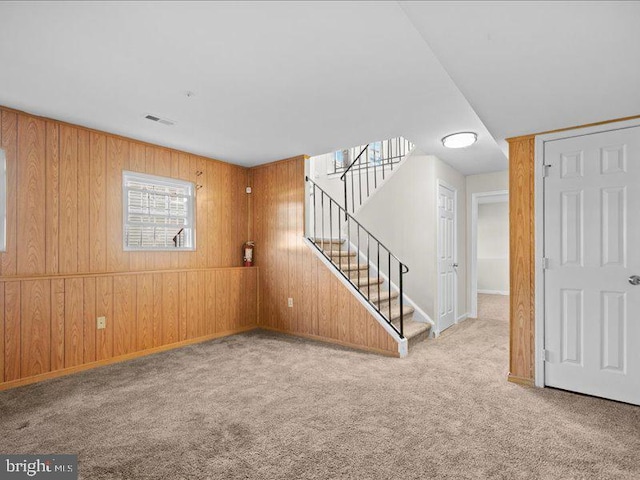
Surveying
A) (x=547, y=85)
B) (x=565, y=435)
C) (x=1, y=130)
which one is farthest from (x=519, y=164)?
(x=1, y=130)

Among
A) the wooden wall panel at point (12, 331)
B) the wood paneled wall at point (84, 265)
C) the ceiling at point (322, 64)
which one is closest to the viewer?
the ceiling at point (322, 64)

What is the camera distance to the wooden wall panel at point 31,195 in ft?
9.69

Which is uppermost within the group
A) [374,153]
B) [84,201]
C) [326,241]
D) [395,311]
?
[374,153]

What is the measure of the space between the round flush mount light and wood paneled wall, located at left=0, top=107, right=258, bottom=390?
3.01m

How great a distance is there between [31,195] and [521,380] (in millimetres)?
4603

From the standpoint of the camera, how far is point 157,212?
4012mm

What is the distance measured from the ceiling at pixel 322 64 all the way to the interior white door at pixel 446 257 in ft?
5.35

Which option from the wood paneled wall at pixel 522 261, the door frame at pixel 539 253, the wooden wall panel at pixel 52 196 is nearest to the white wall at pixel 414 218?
the wood paneled wall at pixel 522 261

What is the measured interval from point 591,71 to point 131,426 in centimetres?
353

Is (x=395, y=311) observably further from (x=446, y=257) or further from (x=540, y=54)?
(x=540, y=54)

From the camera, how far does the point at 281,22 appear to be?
1796mm

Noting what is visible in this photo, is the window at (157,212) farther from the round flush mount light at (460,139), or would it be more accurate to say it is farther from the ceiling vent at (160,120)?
the round flush mount light at (460,139)

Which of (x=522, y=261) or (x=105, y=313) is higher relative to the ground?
(x=522, y=261)

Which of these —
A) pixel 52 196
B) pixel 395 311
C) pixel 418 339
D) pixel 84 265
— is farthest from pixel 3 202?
pixel 418 339
